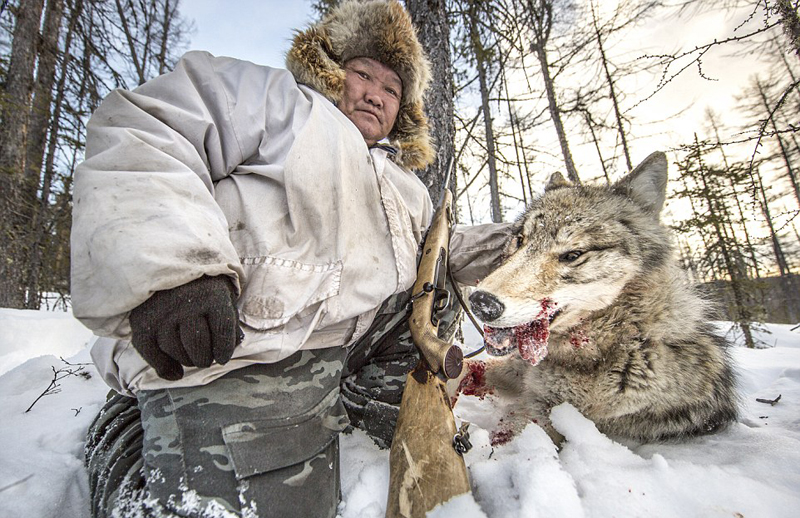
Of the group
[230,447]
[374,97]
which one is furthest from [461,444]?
[374,97]

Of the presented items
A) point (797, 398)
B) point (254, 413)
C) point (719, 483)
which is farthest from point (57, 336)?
point (797, 398)

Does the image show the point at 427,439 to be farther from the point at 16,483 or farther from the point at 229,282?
the point at 16,483

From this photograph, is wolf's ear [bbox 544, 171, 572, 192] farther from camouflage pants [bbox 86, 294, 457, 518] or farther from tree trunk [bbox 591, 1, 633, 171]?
tree trunk [bbox 591, 1, 633, 171]

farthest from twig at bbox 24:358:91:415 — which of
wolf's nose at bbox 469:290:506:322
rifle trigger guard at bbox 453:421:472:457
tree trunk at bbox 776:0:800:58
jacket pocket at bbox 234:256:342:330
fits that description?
tree trunk at bbox 776:0:800:58

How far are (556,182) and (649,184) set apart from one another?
0.68 m

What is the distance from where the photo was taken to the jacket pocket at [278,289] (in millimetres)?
1353

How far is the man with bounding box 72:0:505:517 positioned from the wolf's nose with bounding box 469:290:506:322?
51 centimetres

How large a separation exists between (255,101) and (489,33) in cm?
537

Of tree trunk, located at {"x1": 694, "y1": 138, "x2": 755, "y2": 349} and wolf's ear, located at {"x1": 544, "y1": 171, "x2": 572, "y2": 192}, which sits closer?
wolf's ear, located at {"x1": 544, "y1": 171, "x2": 572, "y2": 192}

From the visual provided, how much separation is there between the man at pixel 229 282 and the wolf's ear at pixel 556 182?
4.54 ft

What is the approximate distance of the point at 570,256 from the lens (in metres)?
1.85

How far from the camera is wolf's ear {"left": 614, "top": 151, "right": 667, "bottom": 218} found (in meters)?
2.02

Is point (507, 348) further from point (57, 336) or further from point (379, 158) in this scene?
point (57, 336)

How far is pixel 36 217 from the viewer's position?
6859mm
